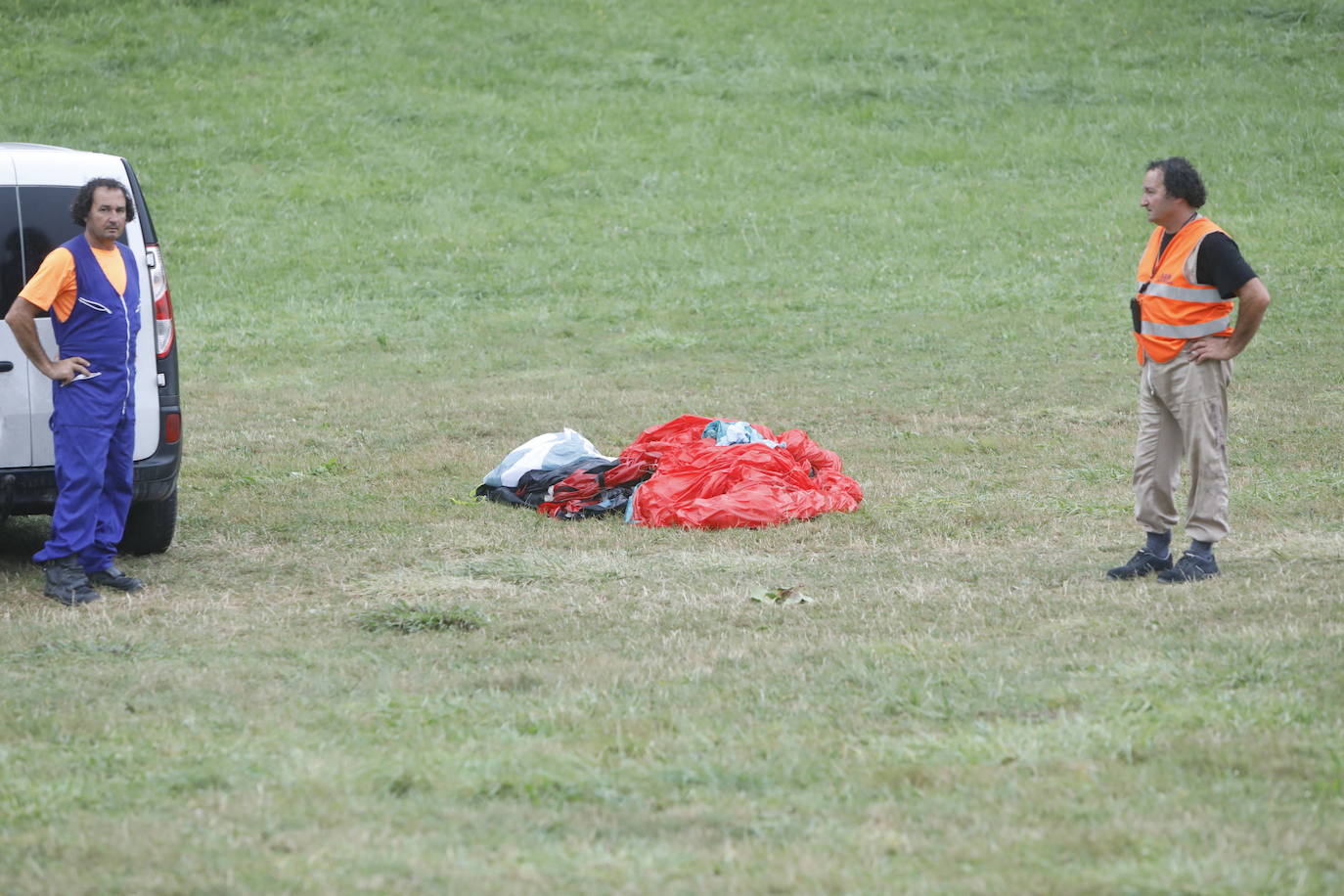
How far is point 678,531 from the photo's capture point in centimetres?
802

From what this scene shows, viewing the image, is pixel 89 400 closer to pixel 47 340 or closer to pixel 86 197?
pixel 47 340

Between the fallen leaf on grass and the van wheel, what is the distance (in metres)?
3.08

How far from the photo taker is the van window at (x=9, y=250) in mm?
6758

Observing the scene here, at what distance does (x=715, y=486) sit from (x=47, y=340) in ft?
11.9

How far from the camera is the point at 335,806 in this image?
3.93m

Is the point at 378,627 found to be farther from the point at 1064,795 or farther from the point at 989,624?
the point at 1064,795

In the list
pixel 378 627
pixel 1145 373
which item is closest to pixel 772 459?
pixel 1145 373

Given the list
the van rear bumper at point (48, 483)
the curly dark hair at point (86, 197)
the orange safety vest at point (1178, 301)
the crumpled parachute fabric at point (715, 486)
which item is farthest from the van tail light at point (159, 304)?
the orange safety vest at point (1178, 301)

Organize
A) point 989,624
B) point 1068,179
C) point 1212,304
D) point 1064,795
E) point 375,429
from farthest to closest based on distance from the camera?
point 1068,179, point 375,429, point 1212,304, point 989,624, point 1064,795

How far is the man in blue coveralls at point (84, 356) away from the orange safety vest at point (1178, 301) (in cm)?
459

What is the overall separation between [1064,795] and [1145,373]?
10.4 feet

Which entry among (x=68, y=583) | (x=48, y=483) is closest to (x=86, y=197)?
(x=48, y=483)

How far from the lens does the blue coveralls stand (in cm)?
650

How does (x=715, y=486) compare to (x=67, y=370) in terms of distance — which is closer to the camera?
(x=67, y=370)
